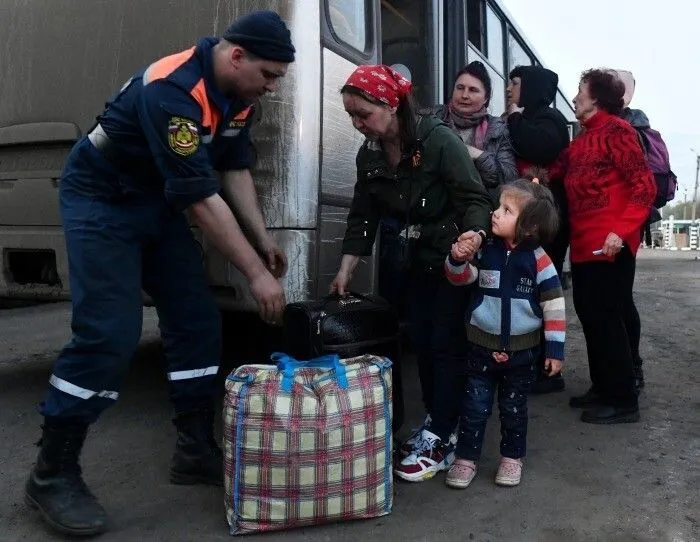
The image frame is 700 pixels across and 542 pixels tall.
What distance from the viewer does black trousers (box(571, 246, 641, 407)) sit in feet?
11.8

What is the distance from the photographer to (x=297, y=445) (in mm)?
2387

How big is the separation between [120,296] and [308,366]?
2.15 feet

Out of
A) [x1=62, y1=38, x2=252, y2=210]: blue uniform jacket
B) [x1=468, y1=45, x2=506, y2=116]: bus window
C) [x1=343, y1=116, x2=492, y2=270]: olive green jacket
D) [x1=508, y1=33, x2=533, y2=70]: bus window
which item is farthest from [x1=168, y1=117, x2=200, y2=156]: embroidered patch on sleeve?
[x1=508, y1=33, x2=533, y2=70]: bus window

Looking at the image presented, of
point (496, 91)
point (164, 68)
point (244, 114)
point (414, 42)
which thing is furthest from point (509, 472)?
point (496, 91)

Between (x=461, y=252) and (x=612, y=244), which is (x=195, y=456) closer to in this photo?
(x=461, y=252)

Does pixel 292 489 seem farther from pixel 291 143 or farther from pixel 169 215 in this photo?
pixel 291 143

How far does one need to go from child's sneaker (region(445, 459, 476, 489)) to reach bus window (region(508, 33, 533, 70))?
3920 mm

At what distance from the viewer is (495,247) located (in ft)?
9.63

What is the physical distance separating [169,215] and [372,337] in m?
0.89

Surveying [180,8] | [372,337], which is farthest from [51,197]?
[372,337]

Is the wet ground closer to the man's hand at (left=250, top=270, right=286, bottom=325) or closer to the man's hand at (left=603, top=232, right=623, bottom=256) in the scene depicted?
the man's hand at (left=250, top=270, right=286, bottom=325)

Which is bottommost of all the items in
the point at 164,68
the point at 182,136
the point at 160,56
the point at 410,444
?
the point at 410,444

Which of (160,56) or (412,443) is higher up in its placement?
(160,56)

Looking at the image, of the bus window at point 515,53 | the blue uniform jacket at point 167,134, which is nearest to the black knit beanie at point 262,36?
the blue uniform jacket at point 167,134
